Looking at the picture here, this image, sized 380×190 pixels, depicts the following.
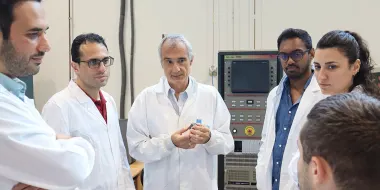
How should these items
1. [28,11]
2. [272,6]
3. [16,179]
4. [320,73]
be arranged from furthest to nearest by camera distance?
1. [272,6]
2. [320,73]
3. [28,11]
4. [16,179]

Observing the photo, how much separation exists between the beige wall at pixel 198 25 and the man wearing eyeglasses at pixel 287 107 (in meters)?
1.38

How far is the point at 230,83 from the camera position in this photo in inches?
103

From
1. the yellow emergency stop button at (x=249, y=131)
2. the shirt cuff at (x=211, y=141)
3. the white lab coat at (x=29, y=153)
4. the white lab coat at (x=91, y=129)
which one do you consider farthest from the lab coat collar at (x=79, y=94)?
the yellow emergency stop button at (x=249, y=131)

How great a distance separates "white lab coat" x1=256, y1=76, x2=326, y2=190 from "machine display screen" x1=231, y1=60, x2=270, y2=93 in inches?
15.6

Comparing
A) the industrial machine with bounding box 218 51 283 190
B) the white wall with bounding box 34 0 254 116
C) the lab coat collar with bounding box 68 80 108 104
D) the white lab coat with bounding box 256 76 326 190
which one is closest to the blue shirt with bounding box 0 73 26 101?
the lab coat collar with bounding box 68 80 108 104

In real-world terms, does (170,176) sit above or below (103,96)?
below

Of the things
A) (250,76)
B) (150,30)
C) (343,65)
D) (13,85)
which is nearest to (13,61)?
(13,85)

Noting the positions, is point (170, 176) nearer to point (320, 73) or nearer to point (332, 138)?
point (320, 73)

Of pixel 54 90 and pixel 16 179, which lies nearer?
pixel 16 179

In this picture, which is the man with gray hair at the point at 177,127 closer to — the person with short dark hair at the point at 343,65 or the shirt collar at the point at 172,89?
the shirt collar at the point at 172,89

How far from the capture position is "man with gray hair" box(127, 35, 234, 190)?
205cm

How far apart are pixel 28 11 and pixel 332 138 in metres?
0.98

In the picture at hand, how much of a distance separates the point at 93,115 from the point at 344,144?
4.97 feet

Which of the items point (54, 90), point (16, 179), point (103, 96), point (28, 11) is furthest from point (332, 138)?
point (54, 90)
